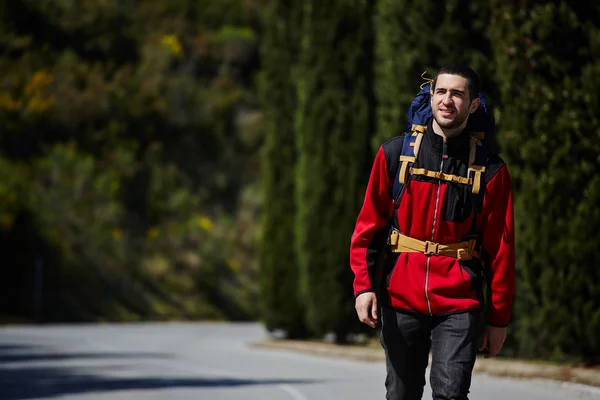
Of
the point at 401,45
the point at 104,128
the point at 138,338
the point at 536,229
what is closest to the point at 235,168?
the point at 104,128

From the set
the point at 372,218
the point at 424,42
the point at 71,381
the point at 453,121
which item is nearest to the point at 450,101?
the point at 453,121

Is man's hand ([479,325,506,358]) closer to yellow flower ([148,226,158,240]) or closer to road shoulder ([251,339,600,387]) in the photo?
road shoulder ([251,339,600,387])

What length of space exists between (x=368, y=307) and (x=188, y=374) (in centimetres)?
1062

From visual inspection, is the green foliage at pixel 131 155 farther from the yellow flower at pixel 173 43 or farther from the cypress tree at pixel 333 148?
the cypress tree at pixel 333 148

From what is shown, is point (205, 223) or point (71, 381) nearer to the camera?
point (71, 381)

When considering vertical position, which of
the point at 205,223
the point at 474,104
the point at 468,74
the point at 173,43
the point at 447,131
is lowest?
the point at 205,223

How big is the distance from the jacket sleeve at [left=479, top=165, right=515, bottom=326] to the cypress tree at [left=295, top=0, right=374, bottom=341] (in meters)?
16.1

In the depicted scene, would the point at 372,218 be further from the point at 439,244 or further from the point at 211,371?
the point at 211,371

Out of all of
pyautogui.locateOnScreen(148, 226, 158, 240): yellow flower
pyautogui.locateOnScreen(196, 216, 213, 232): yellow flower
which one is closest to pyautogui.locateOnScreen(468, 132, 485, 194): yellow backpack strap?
pyautogui.locateOnScreen(148, 226, 158, 240): yellow flower

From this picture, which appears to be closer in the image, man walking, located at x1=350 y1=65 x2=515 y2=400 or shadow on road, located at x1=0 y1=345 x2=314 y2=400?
man walking, located at x1=350 y1=65 x2=515 y2=400

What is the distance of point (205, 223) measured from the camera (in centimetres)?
4603

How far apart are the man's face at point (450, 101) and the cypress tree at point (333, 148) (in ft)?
53.3

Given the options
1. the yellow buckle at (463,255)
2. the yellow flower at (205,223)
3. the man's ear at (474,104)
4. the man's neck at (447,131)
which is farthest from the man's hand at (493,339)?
the yellow flower at (205,223)

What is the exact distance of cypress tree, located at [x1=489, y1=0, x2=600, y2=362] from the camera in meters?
15.3
